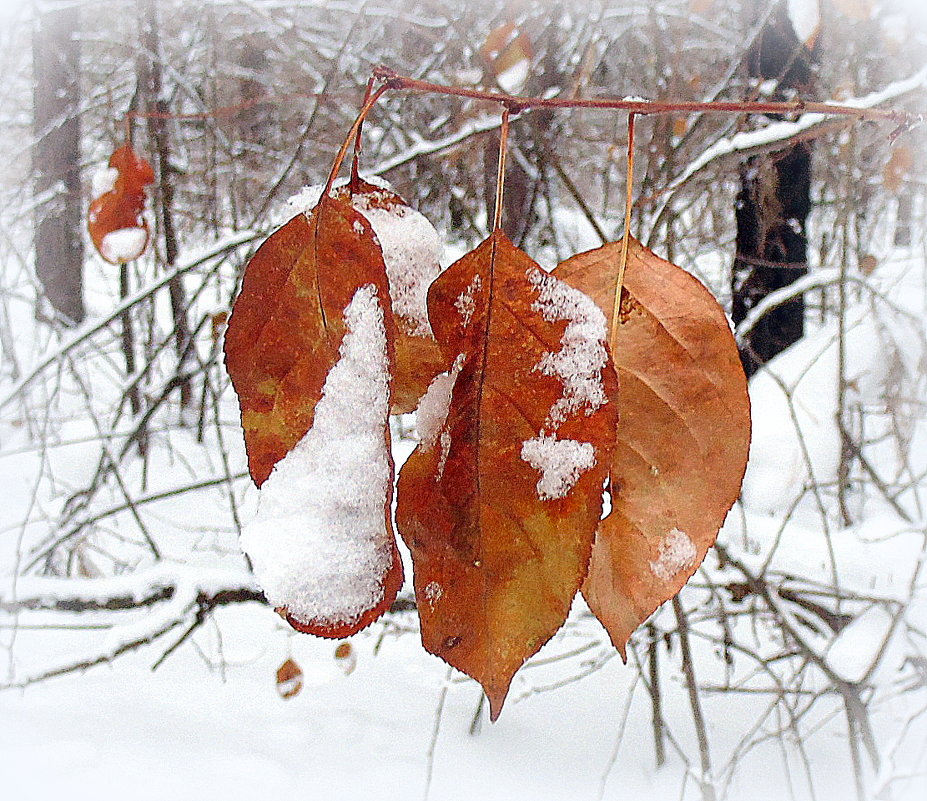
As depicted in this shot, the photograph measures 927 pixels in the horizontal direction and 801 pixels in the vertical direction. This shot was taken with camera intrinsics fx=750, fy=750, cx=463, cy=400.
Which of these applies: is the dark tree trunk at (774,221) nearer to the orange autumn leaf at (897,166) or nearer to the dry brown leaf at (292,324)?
the orange autumn leaf at (897,166)

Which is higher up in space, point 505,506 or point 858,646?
point 505,506

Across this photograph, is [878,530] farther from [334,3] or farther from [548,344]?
[334,3]

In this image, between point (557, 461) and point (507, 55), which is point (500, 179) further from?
point (507, 55)

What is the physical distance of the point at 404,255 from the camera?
0.11 meters

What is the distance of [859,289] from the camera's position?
0.99 m

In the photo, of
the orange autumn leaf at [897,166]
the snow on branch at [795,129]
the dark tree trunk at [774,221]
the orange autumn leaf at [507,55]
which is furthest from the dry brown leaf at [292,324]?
the dark tree trunk at [774,221]

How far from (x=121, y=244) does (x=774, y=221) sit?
79 cm

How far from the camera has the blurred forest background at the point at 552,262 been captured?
2.23 ft

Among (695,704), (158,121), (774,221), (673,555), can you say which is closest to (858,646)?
(695,704)

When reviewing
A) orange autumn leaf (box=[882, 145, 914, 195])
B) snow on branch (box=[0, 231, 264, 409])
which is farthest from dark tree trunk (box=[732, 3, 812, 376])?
snow on branch (box=[0, 231, 264, 409])

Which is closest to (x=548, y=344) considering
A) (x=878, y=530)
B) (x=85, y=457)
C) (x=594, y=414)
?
(x=594, y=414)

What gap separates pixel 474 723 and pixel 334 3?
0.95 m

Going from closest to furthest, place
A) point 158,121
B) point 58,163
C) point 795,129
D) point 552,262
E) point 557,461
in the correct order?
1. point 557,461
2. point 795,129
3. point 158,121
4. point 552,262
5. point 58,163

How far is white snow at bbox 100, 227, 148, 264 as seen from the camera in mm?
555
